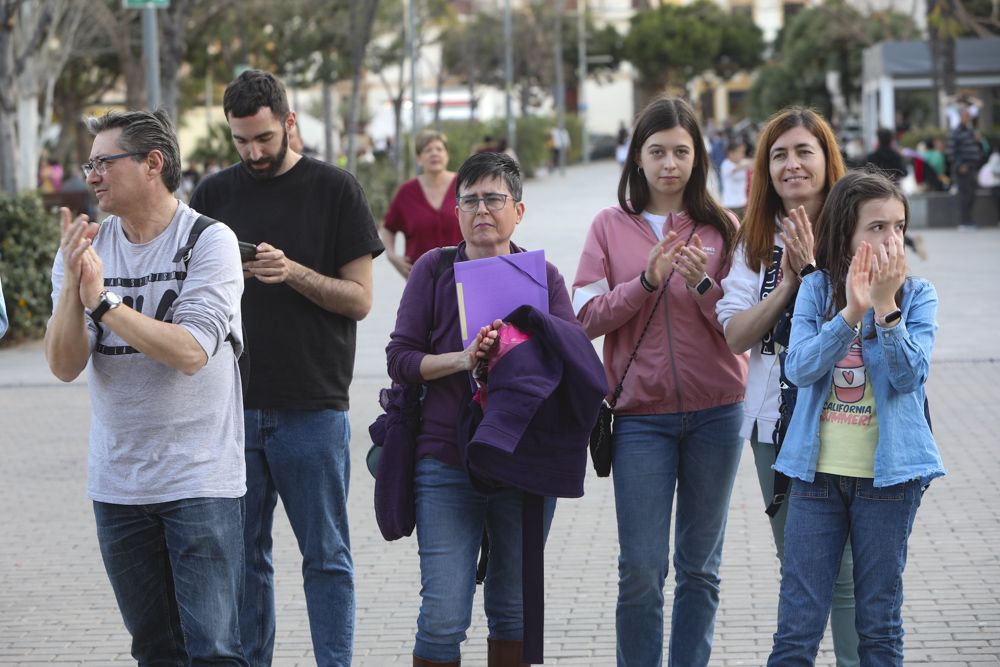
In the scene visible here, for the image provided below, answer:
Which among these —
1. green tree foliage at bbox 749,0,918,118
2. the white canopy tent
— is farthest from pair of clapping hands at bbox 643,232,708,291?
green tree foliage at bbox 749,0,918,118

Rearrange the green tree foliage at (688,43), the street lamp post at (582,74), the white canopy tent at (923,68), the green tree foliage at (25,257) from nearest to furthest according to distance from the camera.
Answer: the green tree foliage at (25,257)
the white canopy tent at (923,68)
the street lamp post at (582,74)
the green tree foliage at (688,43)

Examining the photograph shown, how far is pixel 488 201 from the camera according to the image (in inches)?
161

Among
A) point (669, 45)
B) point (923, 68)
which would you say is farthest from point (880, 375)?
point (669, 45)

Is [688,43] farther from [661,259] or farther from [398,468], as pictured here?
[398,468]

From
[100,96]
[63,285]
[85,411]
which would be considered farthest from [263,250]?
[100,96]

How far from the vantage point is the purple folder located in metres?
4.00

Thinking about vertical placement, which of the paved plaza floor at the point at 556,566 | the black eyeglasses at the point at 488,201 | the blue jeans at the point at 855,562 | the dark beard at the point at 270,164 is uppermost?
the dark beard at the point at 270,164

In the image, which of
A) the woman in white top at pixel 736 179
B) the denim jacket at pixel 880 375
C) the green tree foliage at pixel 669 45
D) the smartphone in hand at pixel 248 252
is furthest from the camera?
the green tree foliage at pixel 669 45

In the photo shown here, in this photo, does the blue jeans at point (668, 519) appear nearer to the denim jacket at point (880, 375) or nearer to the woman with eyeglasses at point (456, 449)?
the woman with eyeglasses at point (456, 449)

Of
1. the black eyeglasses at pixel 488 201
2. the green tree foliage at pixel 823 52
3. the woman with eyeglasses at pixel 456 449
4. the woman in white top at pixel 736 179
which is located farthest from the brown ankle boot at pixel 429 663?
the green tree foliage at pixel 823 52

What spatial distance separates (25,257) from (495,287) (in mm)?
9906

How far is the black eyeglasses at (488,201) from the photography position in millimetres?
4074

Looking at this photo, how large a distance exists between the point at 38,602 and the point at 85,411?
14.7ft

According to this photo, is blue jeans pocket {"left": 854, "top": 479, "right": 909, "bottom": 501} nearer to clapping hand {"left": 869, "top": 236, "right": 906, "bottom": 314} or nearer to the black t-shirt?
clapping hand {"left": 869, "top": 236, "right": 906, "bottom": 314}
